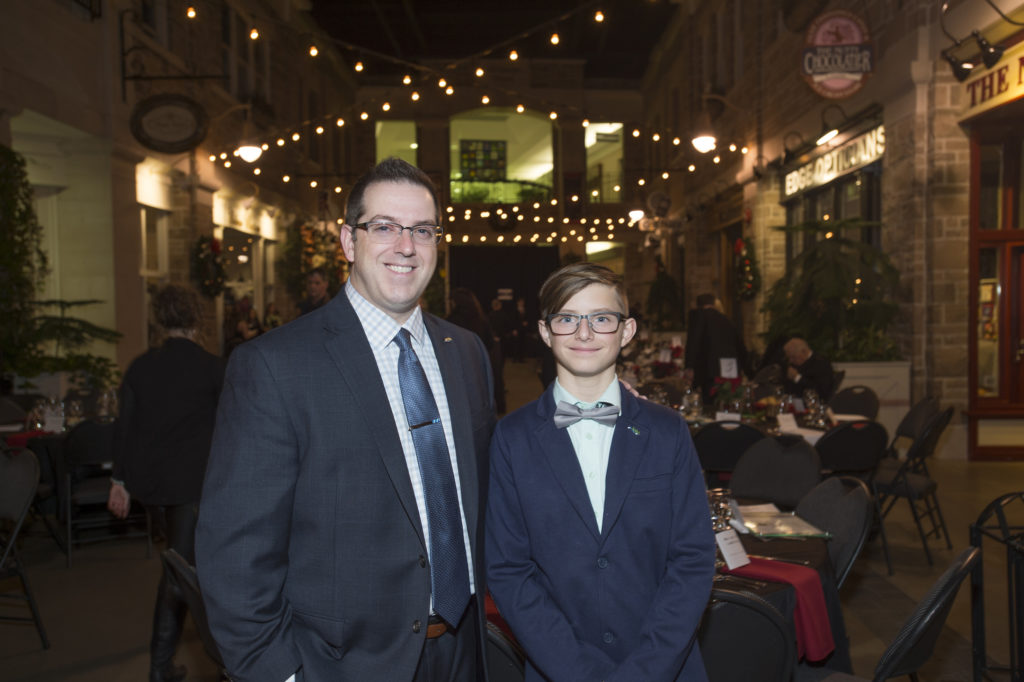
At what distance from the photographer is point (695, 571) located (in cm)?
182

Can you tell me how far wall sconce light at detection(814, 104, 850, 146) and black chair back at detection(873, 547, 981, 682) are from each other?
8287 mm

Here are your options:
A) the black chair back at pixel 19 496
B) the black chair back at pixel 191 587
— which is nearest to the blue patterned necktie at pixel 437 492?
the black chair back at pixel 191 587

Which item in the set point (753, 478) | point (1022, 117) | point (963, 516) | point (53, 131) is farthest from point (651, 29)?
point (753, 478)

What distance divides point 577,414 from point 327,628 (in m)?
0.70

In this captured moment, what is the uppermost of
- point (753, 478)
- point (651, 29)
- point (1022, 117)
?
point (651, 29)

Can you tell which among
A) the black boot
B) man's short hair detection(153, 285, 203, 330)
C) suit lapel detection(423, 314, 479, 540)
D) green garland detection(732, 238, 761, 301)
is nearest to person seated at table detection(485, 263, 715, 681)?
suit lapel detection(423, 314, 479, 540)

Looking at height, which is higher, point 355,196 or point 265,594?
point 355,196

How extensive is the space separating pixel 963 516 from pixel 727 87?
1067 cm

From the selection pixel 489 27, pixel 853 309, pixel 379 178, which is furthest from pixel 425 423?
pixel 489 27

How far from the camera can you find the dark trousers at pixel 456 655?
5.51ft

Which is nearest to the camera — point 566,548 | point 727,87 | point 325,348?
point 325,348

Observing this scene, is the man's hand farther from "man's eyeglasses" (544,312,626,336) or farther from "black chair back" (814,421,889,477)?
"black chair back" (814,421,889,477)

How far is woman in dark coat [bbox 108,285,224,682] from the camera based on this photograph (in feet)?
11.1

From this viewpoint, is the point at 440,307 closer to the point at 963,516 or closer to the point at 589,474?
the point at 963,516
